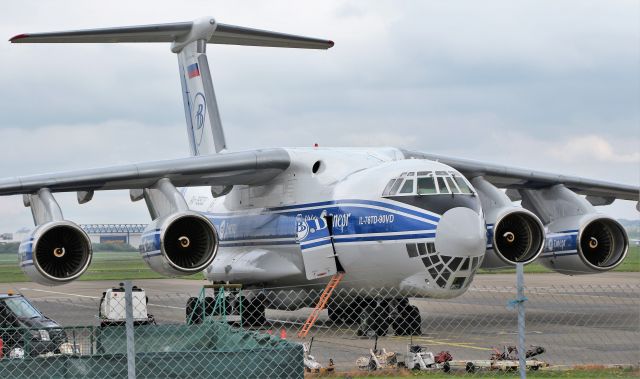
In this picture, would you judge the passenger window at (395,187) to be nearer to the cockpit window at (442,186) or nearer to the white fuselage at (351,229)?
the white fuselage at (351,229)

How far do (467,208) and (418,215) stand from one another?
0.74 meters

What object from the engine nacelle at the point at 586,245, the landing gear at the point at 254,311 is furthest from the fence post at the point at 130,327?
the engine nacelle at the point at 586,245

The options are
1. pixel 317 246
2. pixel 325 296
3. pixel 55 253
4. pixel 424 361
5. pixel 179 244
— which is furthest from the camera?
pixel 179 244

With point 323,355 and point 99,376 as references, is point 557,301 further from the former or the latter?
point 99,376

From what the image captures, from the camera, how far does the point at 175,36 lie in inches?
910

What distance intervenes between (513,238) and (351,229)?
367 centimetres

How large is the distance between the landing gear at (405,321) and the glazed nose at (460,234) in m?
2.32

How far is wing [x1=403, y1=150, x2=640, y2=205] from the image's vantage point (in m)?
19.8

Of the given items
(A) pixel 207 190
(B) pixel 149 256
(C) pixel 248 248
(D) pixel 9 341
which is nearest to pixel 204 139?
(A) pixel 207 190

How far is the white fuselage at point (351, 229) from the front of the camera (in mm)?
15258

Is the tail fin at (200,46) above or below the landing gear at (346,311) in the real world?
above

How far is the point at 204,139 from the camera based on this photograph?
2328 cm

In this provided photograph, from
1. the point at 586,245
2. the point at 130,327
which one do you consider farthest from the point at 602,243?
the point at 130,327

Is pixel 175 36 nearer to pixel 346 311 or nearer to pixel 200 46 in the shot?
pixel 200 46
